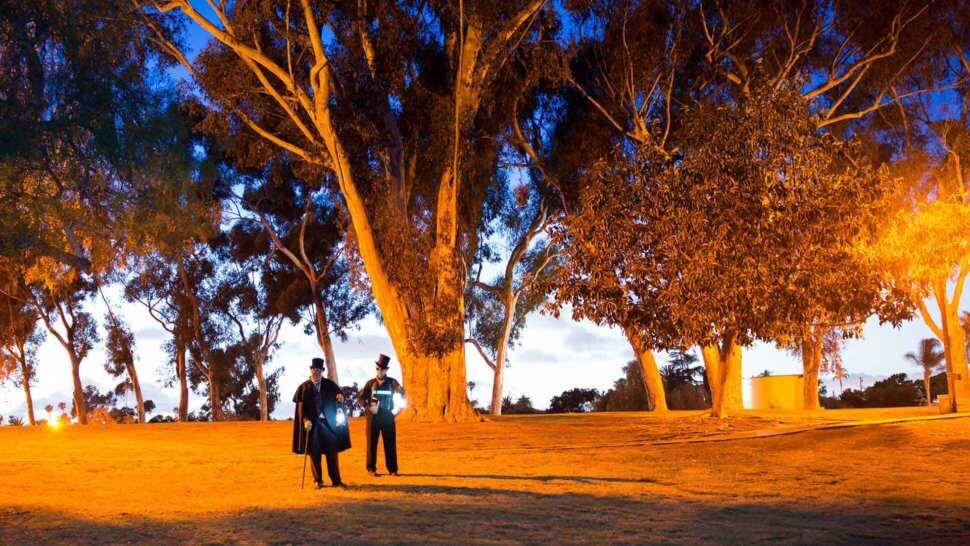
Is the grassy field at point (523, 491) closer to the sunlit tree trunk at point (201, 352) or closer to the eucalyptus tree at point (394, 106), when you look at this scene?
the eucalyptus tree at point (394, 106)

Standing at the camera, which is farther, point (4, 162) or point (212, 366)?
point (212, 366)

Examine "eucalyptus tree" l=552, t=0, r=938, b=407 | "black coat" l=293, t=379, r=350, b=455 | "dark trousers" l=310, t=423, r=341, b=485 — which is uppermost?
"eucalyptus tree" l=552, t=0, r=938, b=407

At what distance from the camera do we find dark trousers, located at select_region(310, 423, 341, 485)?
11.4 meters

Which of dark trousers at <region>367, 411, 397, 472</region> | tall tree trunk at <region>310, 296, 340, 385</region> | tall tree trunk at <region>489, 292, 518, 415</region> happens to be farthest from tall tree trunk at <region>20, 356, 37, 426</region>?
dark trousers at <region>367, 411, 397, 472</region>

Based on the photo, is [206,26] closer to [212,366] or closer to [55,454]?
[55,454]

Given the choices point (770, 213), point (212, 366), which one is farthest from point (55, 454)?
point (212, 366)

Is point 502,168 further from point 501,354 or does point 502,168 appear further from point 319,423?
point 319,423

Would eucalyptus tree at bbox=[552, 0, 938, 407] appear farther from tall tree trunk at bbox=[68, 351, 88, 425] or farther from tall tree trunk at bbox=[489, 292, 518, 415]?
tall tree trunk at bbox=[68, 351, 88, 425]

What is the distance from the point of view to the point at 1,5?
43.4 ft

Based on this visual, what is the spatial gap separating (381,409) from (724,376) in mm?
11806

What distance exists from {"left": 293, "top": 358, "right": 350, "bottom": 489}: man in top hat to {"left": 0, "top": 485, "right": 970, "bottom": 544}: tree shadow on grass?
0.82 metres

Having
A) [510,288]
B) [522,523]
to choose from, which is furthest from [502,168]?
[522,523]

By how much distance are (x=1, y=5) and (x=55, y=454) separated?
28.2ft

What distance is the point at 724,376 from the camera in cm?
2236
